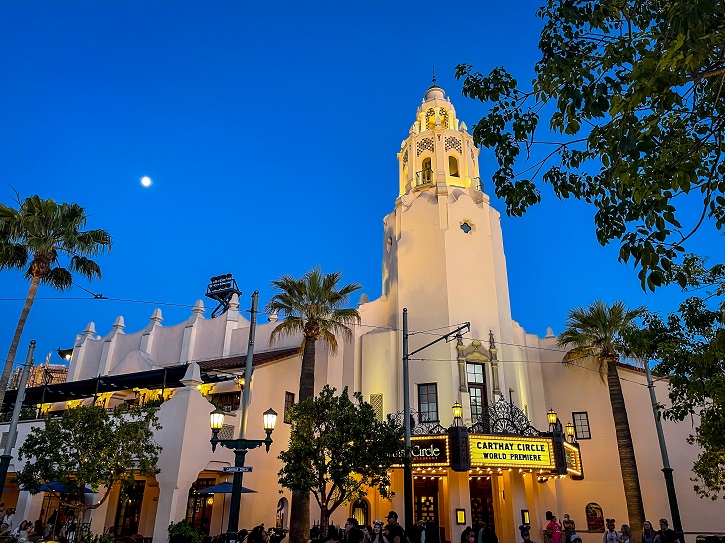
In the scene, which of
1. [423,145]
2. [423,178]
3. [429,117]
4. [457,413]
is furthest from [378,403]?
[429,117]

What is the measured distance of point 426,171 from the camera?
35312mm

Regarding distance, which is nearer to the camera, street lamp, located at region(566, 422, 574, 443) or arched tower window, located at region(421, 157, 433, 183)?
street lamp, located at region(566, 422, 574, 443)

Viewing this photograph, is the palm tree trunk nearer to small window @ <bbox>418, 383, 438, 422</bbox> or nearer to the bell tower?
small window @ <bbox>418, 383, 438, 422</bbox>

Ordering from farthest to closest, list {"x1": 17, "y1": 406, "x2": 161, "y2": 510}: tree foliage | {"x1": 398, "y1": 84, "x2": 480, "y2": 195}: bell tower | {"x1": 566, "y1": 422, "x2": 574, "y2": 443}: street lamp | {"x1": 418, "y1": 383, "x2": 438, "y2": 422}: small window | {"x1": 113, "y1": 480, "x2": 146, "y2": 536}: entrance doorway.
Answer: {"x1": 398, "y1": 84, "x2": 480, "y2": 195}: bell tower, {"x1": 566, "y1": 422, "x2": 574, "y2": 443}: street lamp, {"x1": 418, "y1": 383, "x2": 438, "y2": 422}: small window, {"x1": 113, "y1": 480, "x2": 146, "y2": 536}: entrance doorway, {"x1": 17, "y1": 406, "x2": 161, "y2": 510}: tree foliage

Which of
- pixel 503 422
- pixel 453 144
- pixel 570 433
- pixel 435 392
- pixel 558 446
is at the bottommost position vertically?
pixel 558 446

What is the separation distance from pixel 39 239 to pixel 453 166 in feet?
77.4

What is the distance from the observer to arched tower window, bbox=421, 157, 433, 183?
35.0 meters

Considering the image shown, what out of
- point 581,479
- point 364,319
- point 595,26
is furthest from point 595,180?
point 581,479

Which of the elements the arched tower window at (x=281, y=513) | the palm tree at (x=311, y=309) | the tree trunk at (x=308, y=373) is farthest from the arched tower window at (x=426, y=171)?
the arched tower window at (x=281, y=513)

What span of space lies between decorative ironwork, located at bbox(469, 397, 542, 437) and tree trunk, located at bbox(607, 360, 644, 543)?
13.7ft

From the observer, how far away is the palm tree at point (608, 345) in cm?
2694

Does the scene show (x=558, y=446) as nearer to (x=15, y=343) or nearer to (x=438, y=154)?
(x=438, y=154)

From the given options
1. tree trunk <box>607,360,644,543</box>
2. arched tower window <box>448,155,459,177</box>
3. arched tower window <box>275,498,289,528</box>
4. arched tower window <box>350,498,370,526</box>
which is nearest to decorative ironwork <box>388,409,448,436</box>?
arched tower window <box>350,498,370,526</box>

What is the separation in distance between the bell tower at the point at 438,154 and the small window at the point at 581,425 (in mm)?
14330
